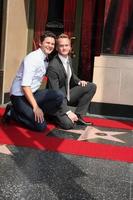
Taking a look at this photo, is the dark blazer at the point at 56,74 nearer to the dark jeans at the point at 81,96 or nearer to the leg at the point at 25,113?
the dark jeans at the point at 81,96

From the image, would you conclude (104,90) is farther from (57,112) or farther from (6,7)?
(6,7)

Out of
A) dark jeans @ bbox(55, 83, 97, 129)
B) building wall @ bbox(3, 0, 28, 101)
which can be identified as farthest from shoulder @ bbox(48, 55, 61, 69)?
building wall @ bbox(3, 0, 28, 101)

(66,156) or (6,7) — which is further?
(6,7)

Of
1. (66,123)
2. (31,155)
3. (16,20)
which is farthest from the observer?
(16,20)

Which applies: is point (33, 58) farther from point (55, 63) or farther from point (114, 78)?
point (114, 78)

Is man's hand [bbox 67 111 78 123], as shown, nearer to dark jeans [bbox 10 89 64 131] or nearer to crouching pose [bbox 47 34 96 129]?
crouching pose [bbox 47 34 96 129]

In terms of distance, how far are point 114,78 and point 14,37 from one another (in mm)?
1968

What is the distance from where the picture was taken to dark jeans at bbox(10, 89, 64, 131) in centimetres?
612

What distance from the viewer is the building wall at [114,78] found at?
766 centimetres

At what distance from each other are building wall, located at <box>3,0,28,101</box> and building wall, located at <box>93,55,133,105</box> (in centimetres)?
156

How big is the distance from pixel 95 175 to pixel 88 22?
472cm

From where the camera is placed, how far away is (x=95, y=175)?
4.36 meters

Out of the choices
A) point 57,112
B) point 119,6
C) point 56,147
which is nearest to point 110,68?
point 119,6

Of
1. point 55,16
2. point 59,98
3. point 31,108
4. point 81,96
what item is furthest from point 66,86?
point 55,16
